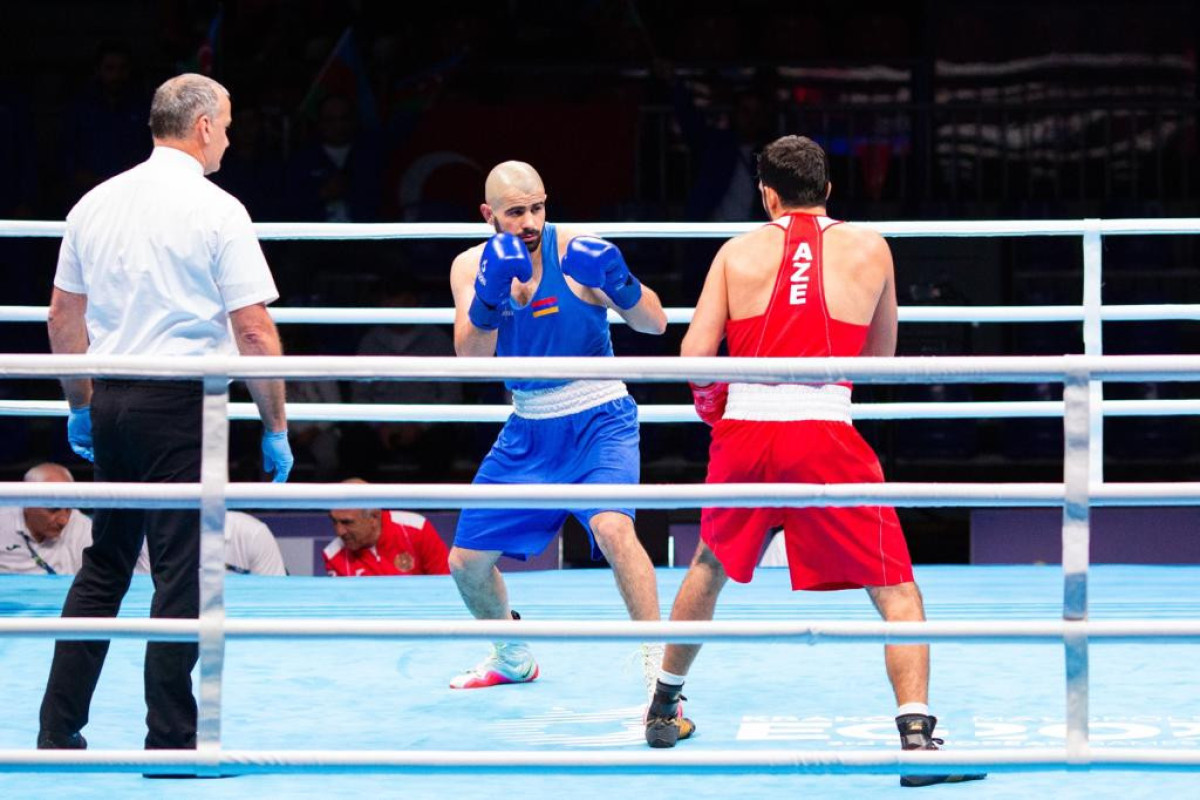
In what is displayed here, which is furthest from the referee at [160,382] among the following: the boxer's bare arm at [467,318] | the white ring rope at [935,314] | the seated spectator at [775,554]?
the seated spectator at [775,554]

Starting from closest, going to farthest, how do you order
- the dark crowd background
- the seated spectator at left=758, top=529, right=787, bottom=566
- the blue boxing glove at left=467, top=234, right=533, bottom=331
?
the blue boxing glove at left=467, top=234, right=533, bottom=331, the seated spectator at left=758, top=529, right=787, bottom=566, the dark crowd background

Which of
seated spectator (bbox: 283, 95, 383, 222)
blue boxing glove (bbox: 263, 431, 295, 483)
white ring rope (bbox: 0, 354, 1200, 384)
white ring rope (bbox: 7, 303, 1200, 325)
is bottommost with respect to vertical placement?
blue boxing glove (bbox: 263, 431, 295, 483)

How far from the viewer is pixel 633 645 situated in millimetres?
4090

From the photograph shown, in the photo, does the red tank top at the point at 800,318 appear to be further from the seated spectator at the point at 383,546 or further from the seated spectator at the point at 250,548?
the seated spectator at the point at 250,548

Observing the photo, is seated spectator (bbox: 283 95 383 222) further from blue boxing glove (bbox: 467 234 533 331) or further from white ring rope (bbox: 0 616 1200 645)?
white ring rope (bbox: 0 616 1200 645)

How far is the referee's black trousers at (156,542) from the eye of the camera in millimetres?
3119

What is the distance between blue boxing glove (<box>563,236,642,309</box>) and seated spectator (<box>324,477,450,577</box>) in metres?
2.56

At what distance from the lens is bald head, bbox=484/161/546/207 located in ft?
11.8

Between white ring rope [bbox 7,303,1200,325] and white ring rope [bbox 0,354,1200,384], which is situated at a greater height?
white ring rope [bbox 7,303,1200,325]

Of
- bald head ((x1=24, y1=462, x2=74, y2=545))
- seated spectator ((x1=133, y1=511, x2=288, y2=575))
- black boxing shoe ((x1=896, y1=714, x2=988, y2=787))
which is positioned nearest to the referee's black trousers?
black boxing shoe ((x1=896, y1=714, x2=988, y2=787))

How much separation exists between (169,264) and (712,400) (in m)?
1.04

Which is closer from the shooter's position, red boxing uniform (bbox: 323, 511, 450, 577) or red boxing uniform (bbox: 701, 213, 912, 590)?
red boxing uniform (bbox: 701, 213, 912, 590)

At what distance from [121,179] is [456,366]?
3.54 ft

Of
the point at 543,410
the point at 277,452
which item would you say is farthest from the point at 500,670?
the point at 277,452
